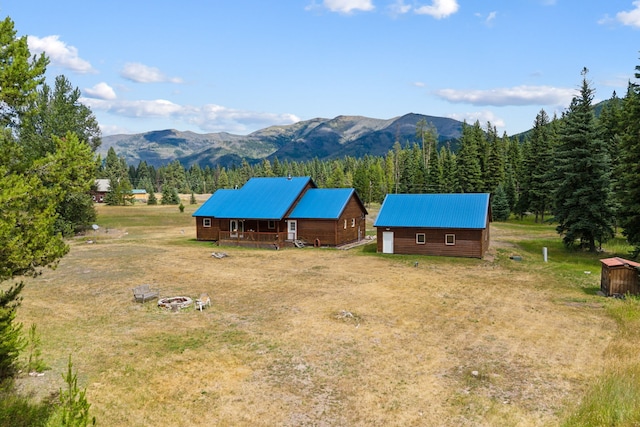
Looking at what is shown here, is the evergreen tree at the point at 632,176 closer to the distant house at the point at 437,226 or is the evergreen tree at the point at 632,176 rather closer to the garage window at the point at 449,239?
the distant house at the point at 437,226

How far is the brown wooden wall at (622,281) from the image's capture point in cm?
2070

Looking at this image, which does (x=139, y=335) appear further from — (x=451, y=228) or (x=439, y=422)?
(x=451, y=228)

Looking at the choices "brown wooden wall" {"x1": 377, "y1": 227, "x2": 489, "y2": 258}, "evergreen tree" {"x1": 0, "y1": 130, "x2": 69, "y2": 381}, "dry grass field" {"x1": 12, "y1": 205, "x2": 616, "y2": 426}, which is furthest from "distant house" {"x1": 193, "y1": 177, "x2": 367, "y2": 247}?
"evergreen tree" {"x1": 0, "y1": 130, "x2": 69, "y2": 381}

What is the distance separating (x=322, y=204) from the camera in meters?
40.2

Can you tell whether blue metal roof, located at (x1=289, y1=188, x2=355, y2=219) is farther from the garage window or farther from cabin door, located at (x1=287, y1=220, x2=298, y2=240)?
the garage window

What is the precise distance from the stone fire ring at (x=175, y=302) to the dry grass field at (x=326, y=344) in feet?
1.19

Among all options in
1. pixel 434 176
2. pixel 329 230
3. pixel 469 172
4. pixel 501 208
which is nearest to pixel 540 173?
pixel 501 208

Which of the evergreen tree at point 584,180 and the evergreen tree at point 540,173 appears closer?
the evergreen tree at point 584,180

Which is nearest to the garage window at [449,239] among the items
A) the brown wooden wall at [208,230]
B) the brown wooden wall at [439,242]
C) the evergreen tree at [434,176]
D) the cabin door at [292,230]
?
the brown wooden wall at [439,242]

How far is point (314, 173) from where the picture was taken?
527 feet

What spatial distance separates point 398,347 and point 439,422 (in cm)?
469

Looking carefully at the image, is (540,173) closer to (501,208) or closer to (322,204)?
(501,208)

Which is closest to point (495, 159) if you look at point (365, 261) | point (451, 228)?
point (451, 228)

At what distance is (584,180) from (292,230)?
2476 centimetres
